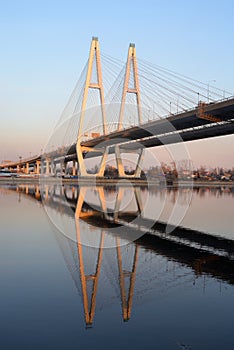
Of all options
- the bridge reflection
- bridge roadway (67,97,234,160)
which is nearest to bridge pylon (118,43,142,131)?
bridge roadway (67,97,234,160)

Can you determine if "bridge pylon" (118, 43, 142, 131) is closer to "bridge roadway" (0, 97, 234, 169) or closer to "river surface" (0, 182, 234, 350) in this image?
"bridge roadway" (0, 97, 234, 169)

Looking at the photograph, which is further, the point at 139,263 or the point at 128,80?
the point at 128,80

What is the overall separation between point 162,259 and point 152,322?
3.88 m

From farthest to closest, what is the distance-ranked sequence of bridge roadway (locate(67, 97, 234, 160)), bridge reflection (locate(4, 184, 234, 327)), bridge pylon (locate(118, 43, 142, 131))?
1. bridge pylon (locate(118, 43, 142, 131))
2. bridge roadway (locate(67, 97, 234, 160))
3. bridge reflection (locate(4, 184, 234, 327))

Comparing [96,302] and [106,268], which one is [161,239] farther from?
[96,302]

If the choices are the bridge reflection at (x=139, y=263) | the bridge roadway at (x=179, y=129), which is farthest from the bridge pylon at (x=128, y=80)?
the bridge reflection at (x=139, y=263)

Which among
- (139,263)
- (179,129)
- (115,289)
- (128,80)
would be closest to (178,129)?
(179,129)

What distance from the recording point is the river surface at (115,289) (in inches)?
186

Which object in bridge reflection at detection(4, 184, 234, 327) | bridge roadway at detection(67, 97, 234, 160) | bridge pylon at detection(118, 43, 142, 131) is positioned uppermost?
bridge pylon at detection(118, 43, 142, 131)

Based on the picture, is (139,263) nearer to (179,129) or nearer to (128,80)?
(179,129)

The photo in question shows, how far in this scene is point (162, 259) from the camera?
901 centimetres

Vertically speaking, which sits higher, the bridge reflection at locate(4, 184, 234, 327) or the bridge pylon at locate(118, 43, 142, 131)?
the bridge pylon at locate(118, 43, 142, 131)

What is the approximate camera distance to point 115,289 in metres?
6.65

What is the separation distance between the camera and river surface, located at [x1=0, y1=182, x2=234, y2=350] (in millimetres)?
4723
